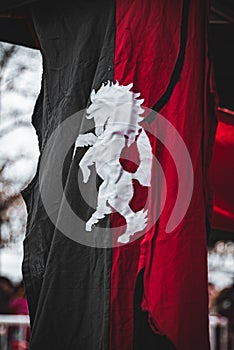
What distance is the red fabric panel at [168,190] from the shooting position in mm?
1983

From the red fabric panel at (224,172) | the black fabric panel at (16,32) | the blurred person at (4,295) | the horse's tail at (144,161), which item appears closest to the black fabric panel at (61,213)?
the horse's tail at (144,161)

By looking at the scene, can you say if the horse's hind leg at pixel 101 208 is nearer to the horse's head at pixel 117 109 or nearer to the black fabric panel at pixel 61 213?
the black fabric panel at pixel 61 213

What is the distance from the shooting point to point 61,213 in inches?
87.0

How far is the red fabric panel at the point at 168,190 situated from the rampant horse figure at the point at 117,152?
0.03 m

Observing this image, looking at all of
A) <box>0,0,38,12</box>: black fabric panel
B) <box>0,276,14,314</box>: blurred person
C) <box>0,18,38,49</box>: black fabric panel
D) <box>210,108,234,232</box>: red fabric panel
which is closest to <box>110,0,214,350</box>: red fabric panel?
<box>0,0,38,12</box>: black fabric panel

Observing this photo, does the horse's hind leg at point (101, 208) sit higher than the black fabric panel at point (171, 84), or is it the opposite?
the black fabric panel at point (171, 84)

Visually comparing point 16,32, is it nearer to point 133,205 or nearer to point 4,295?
point 133,205

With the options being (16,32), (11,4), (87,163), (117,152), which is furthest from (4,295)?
(117,152)

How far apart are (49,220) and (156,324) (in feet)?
1.73

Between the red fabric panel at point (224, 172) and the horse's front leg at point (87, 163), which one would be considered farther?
the red fabric panel at point (224, 172)

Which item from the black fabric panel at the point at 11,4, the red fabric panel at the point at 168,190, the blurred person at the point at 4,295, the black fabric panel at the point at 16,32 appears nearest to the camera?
the red fabric panel at the point at 168,190

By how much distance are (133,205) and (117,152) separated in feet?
0.55

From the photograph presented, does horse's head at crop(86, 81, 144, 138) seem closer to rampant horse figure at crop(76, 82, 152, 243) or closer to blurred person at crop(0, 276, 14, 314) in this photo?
rampant horse figure at crop(76, 82, 152, 243)

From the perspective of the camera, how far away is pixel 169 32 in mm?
2158
